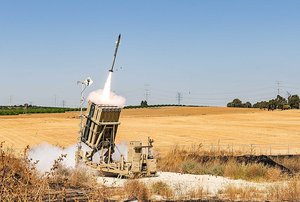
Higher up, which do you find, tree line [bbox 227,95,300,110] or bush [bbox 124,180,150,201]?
tree line [bbox 227,95,300,110]

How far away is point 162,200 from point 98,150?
26.0 ft

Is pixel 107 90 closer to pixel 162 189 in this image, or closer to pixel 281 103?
pixel 162 189

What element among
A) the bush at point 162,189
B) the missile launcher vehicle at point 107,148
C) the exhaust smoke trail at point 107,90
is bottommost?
the bush at point 162,189

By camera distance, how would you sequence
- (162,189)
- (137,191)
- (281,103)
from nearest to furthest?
(137,191), (162,189), (281,103)

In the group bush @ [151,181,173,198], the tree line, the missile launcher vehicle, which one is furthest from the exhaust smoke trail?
the tree line

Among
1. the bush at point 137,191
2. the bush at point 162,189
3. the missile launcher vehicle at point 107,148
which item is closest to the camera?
the bush at point 137,191

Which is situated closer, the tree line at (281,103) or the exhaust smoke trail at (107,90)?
the exhaust smoke trail at (107,90)

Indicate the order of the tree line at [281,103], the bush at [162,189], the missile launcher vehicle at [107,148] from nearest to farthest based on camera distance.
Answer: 1. the bush at [162,189]
2. the missile launcher vehicle at [107,148]
3. the tree line at [281,103]

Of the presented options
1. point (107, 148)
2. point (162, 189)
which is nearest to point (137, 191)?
point (162, 189)

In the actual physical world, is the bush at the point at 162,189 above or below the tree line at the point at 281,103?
below

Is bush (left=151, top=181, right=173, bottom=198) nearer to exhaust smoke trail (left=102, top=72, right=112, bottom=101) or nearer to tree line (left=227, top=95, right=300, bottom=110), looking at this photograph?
exhaust smoke trail (left=102, top=72, right=112, bottom=101)

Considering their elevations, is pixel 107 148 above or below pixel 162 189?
above

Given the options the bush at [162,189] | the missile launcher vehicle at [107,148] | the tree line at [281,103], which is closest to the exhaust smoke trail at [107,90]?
the missile launcher vehicle at [107,148]

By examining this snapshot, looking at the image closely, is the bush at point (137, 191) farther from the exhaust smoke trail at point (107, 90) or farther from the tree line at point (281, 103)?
the tree line at point (281, 103)
